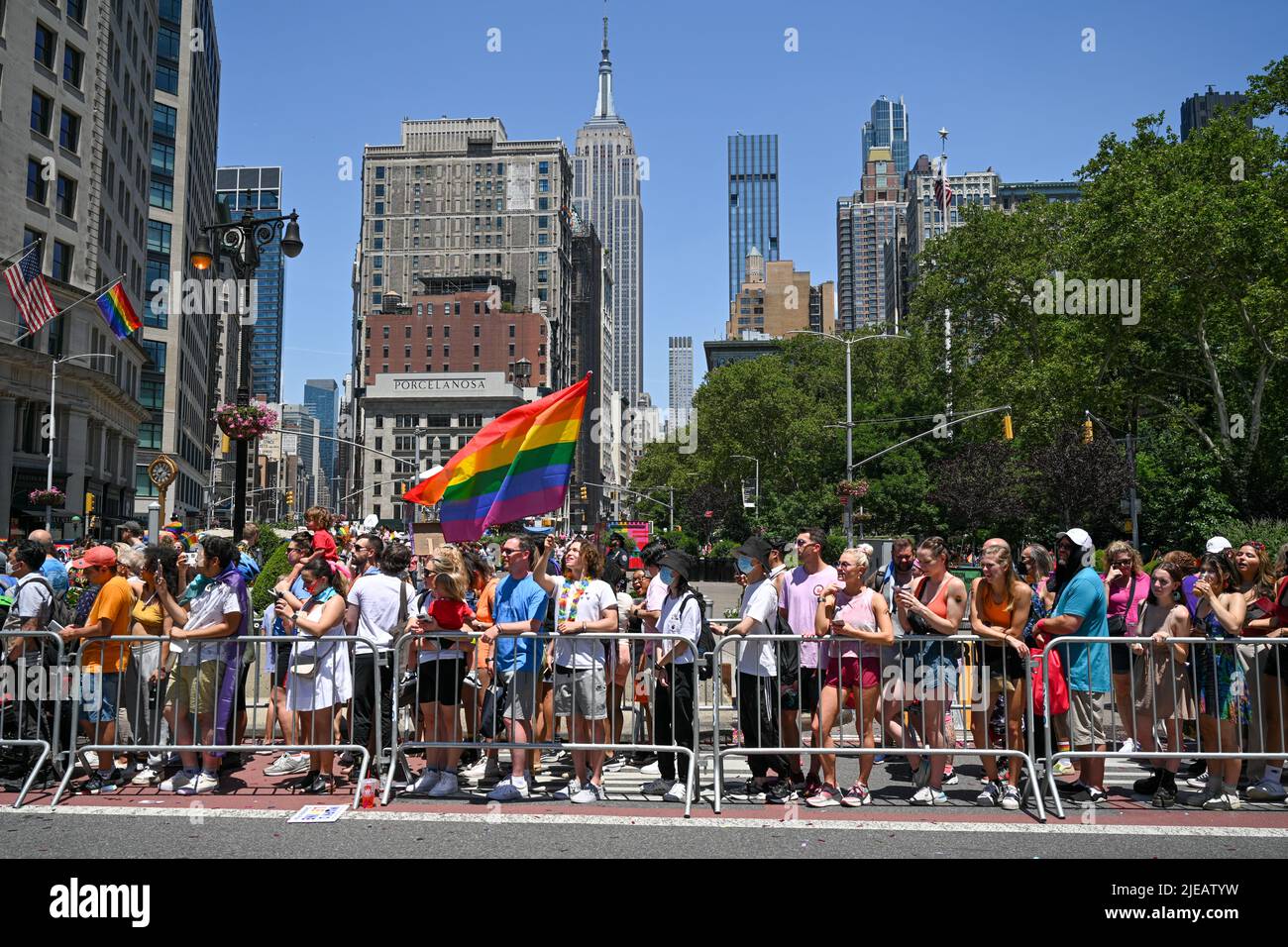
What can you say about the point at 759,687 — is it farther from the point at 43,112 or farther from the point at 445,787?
the point at 43,112

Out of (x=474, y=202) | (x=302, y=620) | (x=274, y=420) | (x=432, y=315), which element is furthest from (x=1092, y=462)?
(x=474, y=202)

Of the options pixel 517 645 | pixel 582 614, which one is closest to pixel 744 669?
pixel 582 614

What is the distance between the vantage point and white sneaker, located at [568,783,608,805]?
294 inches

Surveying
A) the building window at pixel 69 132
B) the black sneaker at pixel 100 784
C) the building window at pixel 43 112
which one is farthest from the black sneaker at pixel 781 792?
the building window at pixel 69 132

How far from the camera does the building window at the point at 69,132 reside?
38.8 metres

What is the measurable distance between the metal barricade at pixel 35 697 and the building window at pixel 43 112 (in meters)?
37.1

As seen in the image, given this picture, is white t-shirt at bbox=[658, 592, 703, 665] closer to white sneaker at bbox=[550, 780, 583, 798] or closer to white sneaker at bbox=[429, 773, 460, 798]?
white sneaker at bbox=[550, 780, 583, 798]

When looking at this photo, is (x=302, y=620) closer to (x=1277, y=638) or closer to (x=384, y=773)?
(x=384, y=773)

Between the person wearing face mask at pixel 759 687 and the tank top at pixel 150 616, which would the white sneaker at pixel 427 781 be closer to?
the person wearing face mask at pixel 759 687

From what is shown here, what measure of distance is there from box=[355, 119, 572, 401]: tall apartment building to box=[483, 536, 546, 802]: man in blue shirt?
13609 cm

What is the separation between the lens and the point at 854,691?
792 centimetres

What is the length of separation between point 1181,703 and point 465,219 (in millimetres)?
143312

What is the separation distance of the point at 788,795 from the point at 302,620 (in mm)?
3858

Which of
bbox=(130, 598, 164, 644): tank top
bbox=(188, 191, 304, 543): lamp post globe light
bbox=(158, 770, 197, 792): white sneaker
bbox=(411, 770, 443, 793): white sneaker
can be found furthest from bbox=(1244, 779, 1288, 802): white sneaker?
bbox=(188, 191, 304, 543): lamp post globe light
